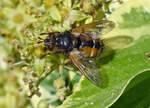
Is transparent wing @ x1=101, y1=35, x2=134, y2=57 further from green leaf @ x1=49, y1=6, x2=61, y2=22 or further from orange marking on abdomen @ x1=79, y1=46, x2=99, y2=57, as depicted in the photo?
green leaf @ x1=49, y1=6, x2=61, y2=22

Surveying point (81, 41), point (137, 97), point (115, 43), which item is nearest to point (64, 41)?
point (81, 41)

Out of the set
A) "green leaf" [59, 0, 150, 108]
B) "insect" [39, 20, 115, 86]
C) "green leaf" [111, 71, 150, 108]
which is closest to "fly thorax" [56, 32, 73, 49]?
"insect" [39, 20, 115, 86]

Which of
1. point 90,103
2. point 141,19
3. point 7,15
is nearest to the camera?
point 90,103

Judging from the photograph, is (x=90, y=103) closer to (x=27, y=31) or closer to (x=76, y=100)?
(x=76, y=100)

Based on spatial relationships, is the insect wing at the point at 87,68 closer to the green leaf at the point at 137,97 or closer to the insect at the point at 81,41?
the insect at the point at 81,41

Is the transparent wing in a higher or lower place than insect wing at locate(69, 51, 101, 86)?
higher

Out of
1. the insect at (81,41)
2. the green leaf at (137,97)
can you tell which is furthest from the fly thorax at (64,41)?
the green leaf at (137,97)

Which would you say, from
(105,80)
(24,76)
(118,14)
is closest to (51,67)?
(24,76)
